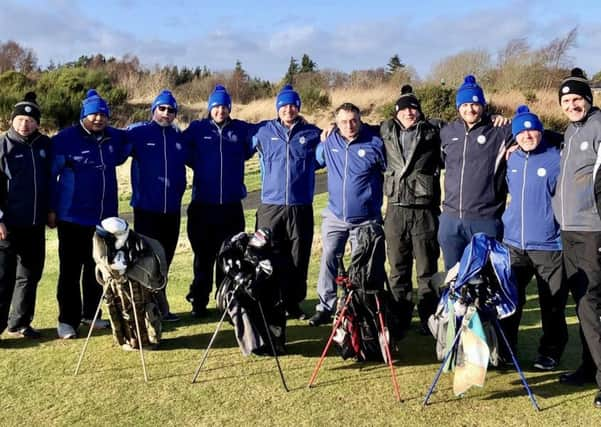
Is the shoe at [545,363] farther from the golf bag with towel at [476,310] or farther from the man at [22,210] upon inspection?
the man at [22,210]

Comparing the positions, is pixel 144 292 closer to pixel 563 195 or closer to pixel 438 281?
pixel 438 281

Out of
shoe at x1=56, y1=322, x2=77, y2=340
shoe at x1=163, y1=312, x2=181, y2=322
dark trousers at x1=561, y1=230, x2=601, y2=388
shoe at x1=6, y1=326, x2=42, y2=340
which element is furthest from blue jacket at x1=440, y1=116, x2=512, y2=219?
shoe at x1=6, y1=326, x2=42, y2=340

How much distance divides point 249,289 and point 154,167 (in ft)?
6.55

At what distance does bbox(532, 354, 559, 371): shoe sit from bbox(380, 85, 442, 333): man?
1076 millimetres

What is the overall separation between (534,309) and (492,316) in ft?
8.36

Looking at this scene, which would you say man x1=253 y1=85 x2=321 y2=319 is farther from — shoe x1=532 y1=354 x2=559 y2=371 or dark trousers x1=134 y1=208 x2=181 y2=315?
shoe x1=532 y1=354 x2=559 y2=371

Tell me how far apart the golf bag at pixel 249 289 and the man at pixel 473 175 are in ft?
5.27

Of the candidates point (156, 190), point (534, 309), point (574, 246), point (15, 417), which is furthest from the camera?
point (534, 309)

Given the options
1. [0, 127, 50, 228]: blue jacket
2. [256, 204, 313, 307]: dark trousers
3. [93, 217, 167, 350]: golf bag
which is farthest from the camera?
[256, 204, 313, 307]: dark trousers

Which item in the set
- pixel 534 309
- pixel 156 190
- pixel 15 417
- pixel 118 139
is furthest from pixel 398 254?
pixel 15 417

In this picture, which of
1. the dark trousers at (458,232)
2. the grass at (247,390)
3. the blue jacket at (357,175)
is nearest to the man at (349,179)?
the blue jacket at (357,175)

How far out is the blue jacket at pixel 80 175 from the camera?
5.99 m

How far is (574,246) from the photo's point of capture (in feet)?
15.7

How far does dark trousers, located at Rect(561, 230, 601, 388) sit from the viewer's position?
4.67 meters
